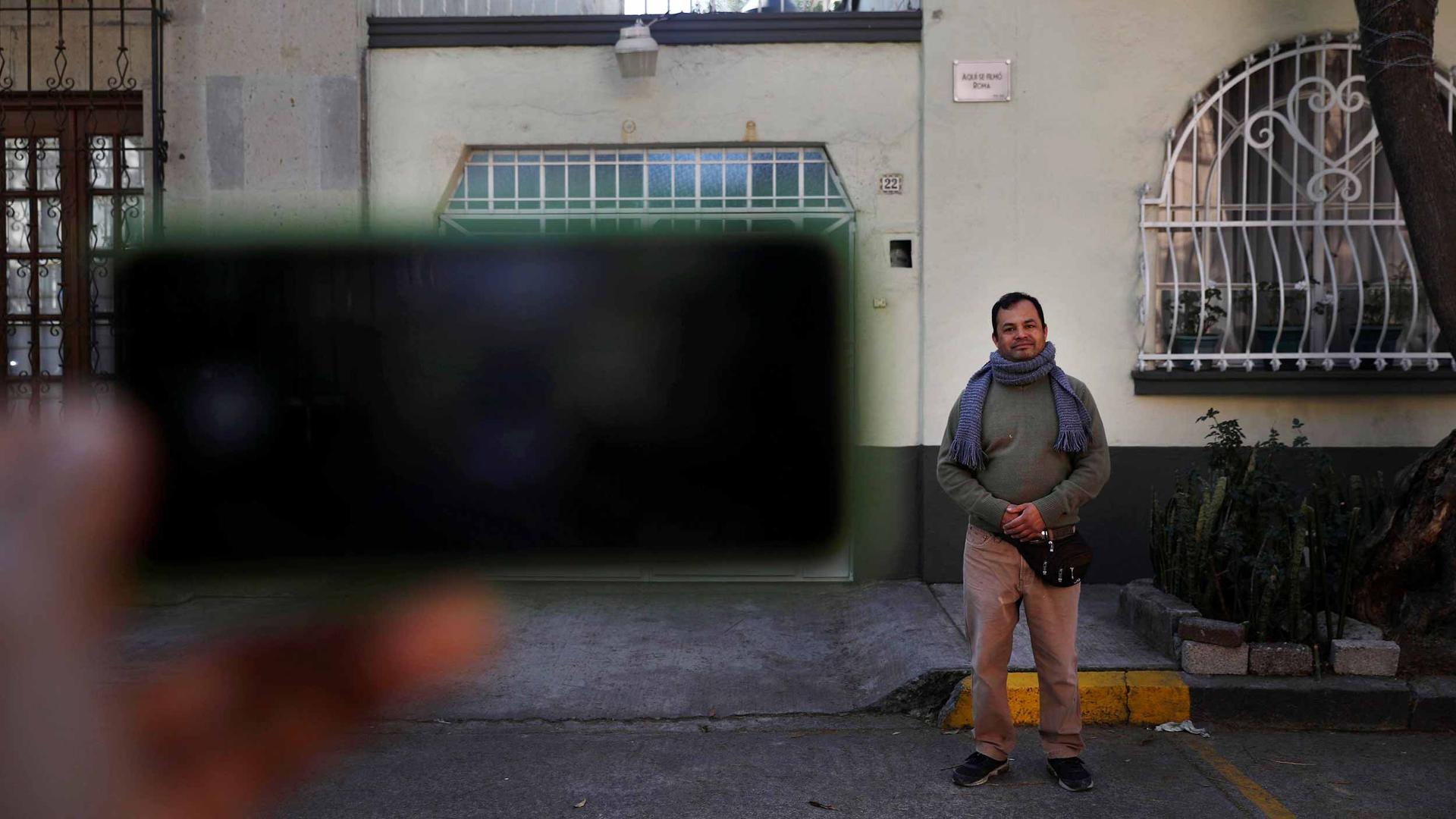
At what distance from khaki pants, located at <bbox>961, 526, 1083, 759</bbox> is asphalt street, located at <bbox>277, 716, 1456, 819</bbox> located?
0.67ft

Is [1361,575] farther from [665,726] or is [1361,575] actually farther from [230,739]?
[230,739]

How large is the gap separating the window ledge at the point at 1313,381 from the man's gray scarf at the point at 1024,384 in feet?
10.3

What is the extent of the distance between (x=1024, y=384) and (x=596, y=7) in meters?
5.17

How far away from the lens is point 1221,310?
744 cm

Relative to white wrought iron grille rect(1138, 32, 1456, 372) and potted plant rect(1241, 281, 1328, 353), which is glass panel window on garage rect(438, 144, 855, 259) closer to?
white wrought iron grille rect(1138, 32, 1456, 372)

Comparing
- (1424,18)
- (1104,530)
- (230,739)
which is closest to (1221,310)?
(1104,530)

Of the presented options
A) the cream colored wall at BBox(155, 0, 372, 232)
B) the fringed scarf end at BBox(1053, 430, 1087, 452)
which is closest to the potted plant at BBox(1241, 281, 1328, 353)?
the fringed scarf end at BBox(1053, 430, 1087, 452)

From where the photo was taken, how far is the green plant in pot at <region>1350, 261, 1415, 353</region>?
7.37 m

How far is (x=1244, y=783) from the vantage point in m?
4.64

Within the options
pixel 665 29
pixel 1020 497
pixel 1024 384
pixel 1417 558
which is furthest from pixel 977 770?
pixel 665 29

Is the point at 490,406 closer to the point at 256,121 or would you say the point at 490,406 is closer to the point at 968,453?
the point at 256,121

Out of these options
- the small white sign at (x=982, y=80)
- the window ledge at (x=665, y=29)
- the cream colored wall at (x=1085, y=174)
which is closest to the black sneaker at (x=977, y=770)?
the cream colored wall at (x=1085, y=174)

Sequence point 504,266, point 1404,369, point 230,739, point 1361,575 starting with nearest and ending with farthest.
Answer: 1. point 230,739
2. point 1361,575
3. point 1404,369
4. point 504,266

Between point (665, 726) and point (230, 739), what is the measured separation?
74.1 inches
